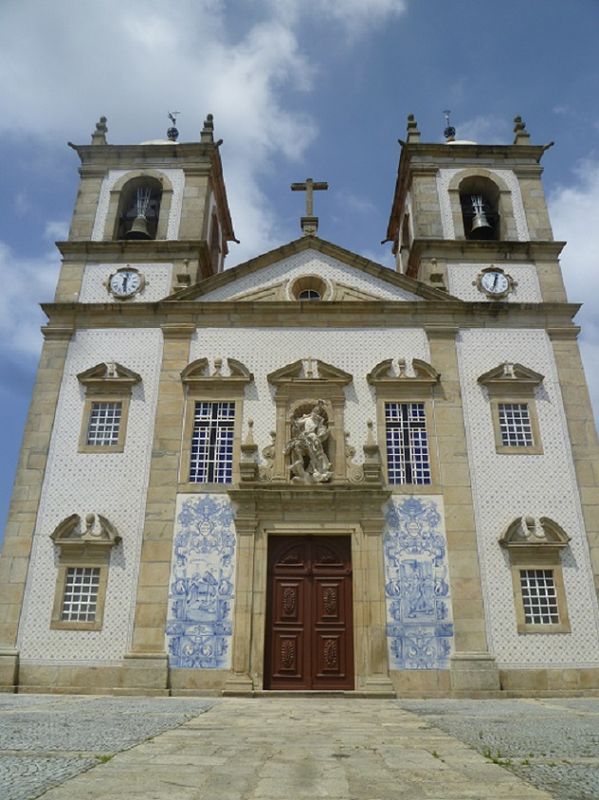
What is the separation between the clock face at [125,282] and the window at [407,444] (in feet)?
21.7

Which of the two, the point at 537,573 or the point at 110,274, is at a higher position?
the point at 110,274

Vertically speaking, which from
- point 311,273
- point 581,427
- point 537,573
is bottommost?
point 537,573

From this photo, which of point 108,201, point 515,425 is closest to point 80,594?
point 515,425

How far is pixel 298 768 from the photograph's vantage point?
3812 millimetres

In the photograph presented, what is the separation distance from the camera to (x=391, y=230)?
2097 centimetres

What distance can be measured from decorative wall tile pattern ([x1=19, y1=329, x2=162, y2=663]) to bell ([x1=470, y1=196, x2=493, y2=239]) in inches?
331

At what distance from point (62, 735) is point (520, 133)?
1801 centimetres

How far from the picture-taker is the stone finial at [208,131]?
17.8 m

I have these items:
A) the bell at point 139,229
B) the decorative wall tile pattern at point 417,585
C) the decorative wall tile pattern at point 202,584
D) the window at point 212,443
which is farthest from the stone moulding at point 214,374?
the bell at point 139,229

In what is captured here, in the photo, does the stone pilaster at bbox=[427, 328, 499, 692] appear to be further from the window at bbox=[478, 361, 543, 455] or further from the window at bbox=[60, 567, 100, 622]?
the window at bbox=[60, 567, 100, 622]

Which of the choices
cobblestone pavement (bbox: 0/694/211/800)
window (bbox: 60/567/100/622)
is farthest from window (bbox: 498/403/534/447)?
window (bbox: 60/567/100/622)

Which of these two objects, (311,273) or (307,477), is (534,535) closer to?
(307,477)

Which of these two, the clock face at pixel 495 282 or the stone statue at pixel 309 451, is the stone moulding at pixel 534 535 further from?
the clock face at pixel 495 282

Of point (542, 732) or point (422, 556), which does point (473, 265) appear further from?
point (542, 732)
